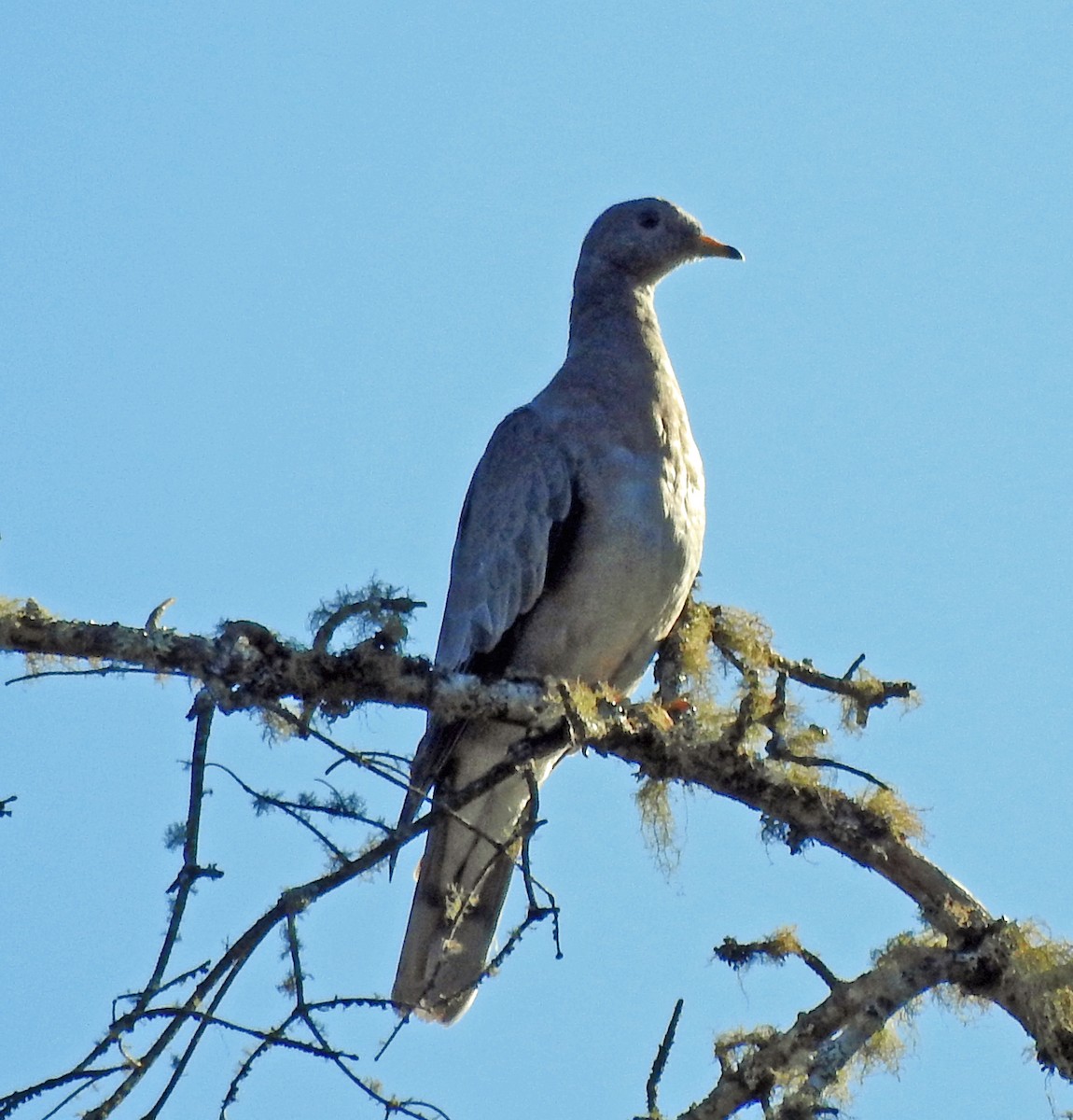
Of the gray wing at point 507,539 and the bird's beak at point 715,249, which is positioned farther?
the bird's beak at point 715,249

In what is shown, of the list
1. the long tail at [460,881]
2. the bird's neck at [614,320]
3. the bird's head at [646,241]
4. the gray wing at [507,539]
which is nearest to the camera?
the long tail at [460,881]

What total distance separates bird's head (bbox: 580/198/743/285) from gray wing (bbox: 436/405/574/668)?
3.66 feet

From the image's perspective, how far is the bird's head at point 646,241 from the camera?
708 centimetres

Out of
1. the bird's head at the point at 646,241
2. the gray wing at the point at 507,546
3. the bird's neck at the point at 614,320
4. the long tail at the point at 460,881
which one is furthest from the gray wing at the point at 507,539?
the bird's head at the point at 646,241

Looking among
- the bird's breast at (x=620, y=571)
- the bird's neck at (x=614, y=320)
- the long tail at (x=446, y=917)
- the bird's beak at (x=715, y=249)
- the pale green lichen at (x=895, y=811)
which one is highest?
the bird's beak at (x=715, y=249)

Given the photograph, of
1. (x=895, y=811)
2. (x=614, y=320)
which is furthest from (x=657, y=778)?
(x=614, y=320)

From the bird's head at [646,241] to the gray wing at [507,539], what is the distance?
112 cm

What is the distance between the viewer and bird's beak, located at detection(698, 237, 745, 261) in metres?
7.23

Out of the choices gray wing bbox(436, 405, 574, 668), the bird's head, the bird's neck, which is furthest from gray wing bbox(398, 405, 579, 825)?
the bird's head

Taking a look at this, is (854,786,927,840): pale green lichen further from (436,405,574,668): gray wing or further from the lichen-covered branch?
(436,405,574,668): gray wing

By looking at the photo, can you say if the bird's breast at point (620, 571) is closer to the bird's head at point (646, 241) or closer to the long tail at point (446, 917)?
the long tail at point (446, 917)

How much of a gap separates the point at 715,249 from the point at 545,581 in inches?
76.8

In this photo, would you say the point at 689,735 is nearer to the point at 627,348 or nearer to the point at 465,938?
the point at 465,938

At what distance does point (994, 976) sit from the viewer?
4180 millimetres
